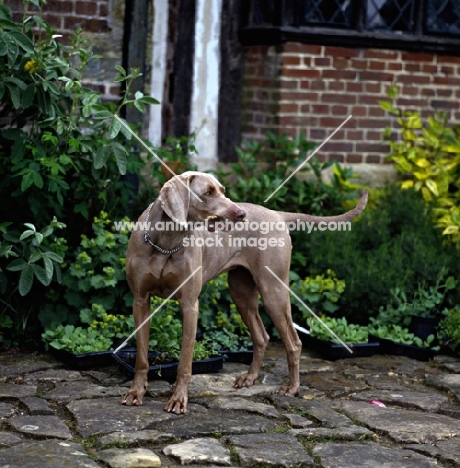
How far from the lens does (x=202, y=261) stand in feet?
17.7

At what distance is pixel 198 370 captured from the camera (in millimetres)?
5957

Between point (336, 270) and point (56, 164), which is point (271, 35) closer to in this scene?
point (336, 270)

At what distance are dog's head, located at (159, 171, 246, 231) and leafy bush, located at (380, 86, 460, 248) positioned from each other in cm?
353

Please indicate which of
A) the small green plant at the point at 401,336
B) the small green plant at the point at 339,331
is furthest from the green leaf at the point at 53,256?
the small green plant at the point at 401,336

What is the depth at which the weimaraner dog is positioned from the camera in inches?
195

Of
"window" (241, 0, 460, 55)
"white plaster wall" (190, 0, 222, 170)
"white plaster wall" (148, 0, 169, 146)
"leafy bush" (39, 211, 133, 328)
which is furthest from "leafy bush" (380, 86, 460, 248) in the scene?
"leafy bush" (39, 211, 133, 328)

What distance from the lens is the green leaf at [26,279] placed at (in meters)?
5.78

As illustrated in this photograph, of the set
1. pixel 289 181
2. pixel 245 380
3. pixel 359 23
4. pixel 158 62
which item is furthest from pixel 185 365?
pixel 359 23

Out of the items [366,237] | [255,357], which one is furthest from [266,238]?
[366,237]

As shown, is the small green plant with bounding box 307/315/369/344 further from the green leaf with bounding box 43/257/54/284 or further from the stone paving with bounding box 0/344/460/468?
the green leaf with bounding box 43/257/54/284

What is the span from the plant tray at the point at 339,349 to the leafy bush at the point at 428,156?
179cm

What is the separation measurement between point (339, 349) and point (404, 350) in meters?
0.56

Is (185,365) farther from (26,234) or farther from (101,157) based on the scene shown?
(101,157)

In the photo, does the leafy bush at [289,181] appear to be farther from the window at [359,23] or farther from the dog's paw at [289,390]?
the dog's paw at [289,390]
